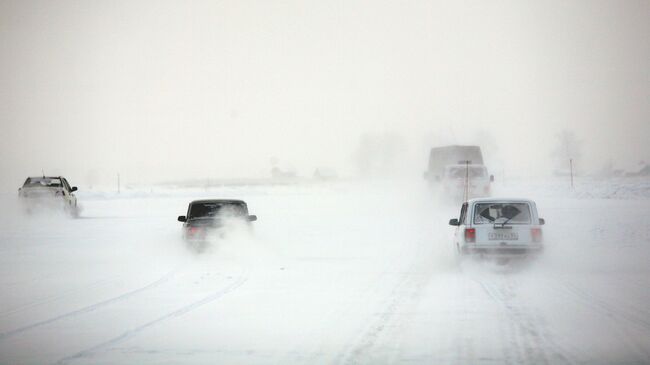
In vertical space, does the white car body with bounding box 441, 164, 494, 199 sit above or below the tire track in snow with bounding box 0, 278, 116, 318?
above

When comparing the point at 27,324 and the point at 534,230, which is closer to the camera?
the point at 27,324

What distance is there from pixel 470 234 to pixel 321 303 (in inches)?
187

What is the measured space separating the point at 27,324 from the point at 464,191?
25.3m

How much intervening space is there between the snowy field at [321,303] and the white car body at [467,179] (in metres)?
9.06

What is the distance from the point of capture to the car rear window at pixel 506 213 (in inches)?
586

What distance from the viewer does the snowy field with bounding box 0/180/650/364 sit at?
25.6 ft

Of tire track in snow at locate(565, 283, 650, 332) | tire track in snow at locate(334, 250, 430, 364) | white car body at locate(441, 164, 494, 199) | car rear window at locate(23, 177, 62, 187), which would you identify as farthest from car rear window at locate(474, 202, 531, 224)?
car rear window at locate(23, 177, 62, 187)

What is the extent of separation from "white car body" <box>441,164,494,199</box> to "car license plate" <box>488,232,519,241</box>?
56.6ft

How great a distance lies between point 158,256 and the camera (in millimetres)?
19391

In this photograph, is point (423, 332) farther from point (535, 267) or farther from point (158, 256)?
point (158, 256)

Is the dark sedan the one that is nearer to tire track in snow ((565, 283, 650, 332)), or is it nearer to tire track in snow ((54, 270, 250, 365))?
tire track in snow ((54, 270, 250, 365))

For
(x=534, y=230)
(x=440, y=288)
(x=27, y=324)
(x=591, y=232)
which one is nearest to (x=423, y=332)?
(x=440, y=288)

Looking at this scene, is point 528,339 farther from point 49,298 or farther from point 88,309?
point 49,298

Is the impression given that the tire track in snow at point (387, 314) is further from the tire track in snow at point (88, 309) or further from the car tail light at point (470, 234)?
the tire track in snow at point (88, 309)
